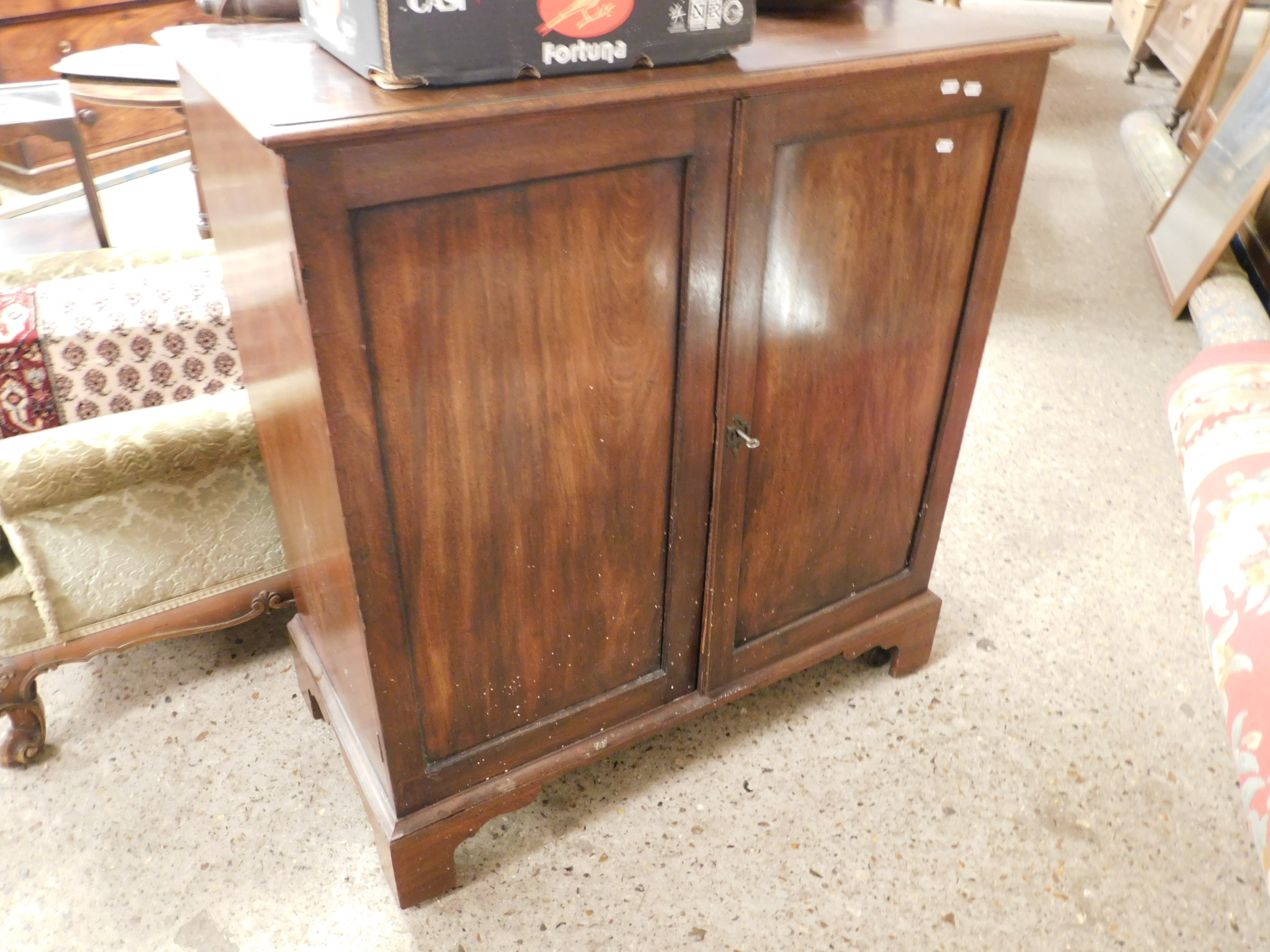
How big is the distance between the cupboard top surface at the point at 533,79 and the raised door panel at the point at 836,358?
8cm

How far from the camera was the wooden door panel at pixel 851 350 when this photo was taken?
1.19 m

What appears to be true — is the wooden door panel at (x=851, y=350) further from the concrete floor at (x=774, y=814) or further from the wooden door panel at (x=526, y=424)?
the concrete floor at (x=774, y=814)

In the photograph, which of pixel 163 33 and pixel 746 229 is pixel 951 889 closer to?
pixel 746 229

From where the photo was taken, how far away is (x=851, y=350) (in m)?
1.34

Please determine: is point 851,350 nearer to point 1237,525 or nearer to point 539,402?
point 539,402

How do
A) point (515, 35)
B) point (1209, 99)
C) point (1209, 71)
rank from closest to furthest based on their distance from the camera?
point (515, 35)
point (1209, 99)
point (1209, 71)

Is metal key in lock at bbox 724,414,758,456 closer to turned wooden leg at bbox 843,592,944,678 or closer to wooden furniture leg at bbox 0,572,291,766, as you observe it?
turned wooden leg at bbox 843,592,944,678

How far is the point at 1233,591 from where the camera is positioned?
1.30m

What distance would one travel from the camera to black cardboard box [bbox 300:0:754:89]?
0.86 m

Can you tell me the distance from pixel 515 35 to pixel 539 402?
38 cm

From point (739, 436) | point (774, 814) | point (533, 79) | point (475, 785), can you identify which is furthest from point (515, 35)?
point (774, 814)

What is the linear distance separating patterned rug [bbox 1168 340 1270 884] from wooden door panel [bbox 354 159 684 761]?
74 centimetres

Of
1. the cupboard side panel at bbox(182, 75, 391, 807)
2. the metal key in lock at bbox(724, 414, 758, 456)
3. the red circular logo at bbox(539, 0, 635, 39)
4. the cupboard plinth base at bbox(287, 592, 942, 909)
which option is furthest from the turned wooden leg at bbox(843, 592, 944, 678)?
the red circular logo at bbox(539, 0, 635, 39)

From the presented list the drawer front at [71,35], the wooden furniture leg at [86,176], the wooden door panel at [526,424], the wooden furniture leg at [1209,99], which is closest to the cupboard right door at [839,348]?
the wooden door panel at [526,424]
